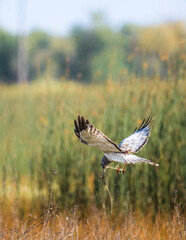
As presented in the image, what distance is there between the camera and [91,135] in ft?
6.35

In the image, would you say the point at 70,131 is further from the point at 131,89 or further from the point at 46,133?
the point at 131,89

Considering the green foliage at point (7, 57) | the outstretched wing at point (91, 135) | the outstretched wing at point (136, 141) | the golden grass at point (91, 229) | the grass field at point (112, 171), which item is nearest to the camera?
the outstretched wing at point (91, 135)

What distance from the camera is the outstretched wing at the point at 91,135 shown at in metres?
1.90

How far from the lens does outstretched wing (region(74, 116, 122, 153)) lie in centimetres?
190

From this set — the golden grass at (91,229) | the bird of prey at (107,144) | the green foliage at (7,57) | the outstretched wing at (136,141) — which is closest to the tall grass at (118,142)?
the golden grass at (91,229)

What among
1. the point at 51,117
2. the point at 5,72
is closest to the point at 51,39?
the point at 5,72

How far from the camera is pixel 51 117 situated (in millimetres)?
4246

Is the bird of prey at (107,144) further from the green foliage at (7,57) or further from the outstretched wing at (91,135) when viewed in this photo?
the green foliage at (7,57)

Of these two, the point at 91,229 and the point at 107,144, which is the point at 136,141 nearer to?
the point at 107,144

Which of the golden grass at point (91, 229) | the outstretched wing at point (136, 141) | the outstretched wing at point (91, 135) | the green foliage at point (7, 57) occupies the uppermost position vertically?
the green foliage at point (7, 57)

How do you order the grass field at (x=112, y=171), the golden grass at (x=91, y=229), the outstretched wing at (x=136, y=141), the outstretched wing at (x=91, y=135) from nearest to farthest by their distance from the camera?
the outstretched wing at (x=91, y=135) → the outstretched wing at (x=136, y=141) → the golden grass at (x=91, y=229) → the grass field at (x=112, y=171)

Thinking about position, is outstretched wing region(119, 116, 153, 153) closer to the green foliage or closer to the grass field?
the grass field

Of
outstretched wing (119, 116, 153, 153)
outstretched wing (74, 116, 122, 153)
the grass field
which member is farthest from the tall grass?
outstretched wing (74, 116, 122, 153)

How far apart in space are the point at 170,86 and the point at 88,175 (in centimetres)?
115
